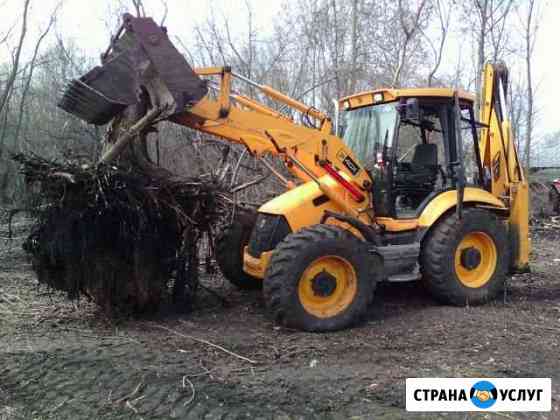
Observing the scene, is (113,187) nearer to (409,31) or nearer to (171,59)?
(171,59)

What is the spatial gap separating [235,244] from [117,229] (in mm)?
1546

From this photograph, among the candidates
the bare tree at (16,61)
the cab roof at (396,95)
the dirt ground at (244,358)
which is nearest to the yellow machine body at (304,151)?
the cab roof at (396,95)

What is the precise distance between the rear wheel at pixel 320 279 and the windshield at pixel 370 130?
109 cm

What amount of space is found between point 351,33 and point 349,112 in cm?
1070

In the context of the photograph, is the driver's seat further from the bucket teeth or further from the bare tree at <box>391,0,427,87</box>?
the bare tree at <box>391,0,427,87</box>

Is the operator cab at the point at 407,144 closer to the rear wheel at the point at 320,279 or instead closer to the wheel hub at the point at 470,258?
the wheel hub at the point at 470,258

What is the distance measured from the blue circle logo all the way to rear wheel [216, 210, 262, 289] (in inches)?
117

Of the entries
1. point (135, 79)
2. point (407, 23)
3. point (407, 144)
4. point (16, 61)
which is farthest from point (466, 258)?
point (16, 61)

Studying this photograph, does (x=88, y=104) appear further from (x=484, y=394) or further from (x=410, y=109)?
(x=484, y=394)

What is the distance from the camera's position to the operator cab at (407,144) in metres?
5.55

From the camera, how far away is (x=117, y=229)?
15.9ft

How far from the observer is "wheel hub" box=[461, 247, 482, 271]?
5.76 metres

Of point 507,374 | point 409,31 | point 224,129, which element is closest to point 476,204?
point 507,374

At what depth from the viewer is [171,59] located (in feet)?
14.9
